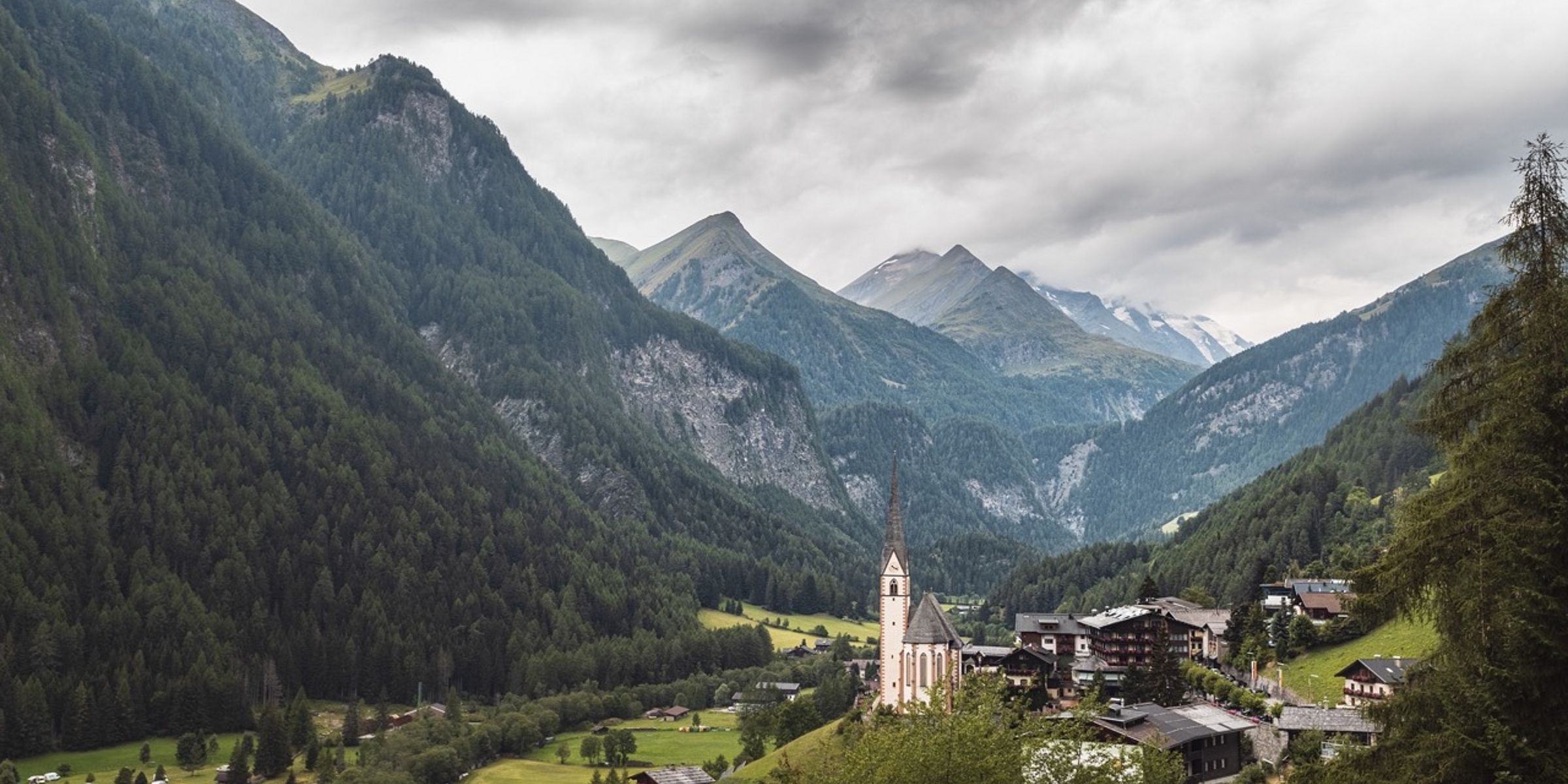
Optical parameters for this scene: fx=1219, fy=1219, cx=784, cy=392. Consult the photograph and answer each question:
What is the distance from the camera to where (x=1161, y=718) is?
87.8 metres

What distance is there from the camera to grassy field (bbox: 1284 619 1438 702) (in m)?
99.3

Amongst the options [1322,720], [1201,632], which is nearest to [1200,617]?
[1201,632]

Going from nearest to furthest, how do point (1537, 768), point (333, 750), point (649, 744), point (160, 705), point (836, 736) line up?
1. point (1537, 768)
2. point (836, 736)
3. point (333, 750)
4. point (649, 744)
5. point (160, 705)

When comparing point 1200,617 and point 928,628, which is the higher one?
point 1200,617

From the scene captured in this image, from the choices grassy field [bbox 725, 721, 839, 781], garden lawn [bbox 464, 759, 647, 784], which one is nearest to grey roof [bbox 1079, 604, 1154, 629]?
grassy field [bbox 725, 721, 839, 781]

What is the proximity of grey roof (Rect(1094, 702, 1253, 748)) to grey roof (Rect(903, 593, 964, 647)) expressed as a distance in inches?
1043

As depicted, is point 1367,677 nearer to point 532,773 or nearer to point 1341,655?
point 1341,655

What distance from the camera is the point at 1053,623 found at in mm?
140625

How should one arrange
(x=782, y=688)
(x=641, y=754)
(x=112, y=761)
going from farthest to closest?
(x=782, y=688)
(x=112, y=761)
(x=641, y=754)

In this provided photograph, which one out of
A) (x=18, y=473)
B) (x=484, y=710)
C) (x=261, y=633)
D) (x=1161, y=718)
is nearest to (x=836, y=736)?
(x=1161, y=718)

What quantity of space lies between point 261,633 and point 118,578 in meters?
23.8

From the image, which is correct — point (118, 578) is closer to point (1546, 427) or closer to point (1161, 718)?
point (1161, 718)

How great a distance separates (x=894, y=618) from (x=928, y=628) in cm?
447

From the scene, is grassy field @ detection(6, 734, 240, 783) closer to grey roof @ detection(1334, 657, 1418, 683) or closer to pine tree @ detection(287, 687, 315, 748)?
pine tree @ detection(287, 687, 315, 748)
